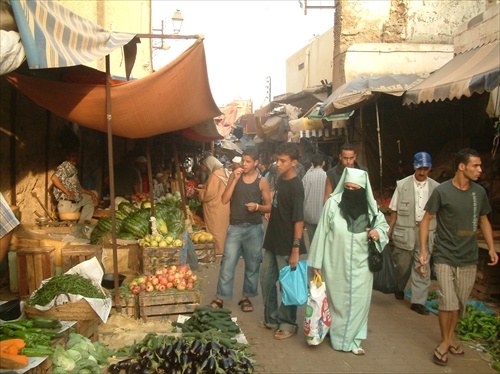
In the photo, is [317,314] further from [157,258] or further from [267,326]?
[157,258]

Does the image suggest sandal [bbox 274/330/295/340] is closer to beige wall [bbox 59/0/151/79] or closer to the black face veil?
the black face veil

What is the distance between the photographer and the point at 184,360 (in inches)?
171


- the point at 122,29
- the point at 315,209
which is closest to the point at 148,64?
the point at 122,29

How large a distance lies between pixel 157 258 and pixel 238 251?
113 centimetres

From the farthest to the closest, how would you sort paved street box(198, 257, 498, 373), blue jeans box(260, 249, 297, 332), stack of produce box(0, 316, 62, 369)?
blue jeans box(260, 249, 297, 332) → paved street box(198, 257, 498, 373) → stack of produce box(0, 316, 62, 369)

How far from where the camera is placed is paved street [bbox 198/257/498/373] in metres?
4.86

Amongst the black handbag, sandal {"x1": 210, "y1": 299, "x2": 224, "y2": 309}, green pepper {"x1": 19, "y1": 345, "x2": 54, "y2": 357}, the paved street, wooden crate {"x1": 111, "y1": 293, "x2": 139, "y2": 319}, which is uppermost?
the black handbag

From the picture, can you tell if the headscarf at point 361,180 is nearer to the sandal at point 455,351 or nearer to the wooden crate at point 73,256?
the sandal at point 455,351

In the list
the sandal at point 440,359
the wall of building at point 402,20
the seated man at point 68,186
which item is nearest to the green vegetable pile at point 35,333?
the seated man at point 68,186

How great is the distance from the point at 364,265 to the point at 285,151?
151 centimetres

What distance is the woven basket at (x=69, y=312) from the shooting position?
4.57 metres

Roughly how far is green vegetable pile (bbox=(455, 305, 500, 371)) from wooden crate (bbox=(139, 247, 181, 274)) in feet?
12.0

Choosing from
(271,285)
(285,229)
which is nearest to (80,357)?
(271,285)

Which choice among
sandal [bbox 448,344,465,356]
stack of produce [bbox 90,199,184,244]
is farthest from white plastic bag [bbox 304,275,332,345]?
stack of produce [bbox 90,199,184,244]
